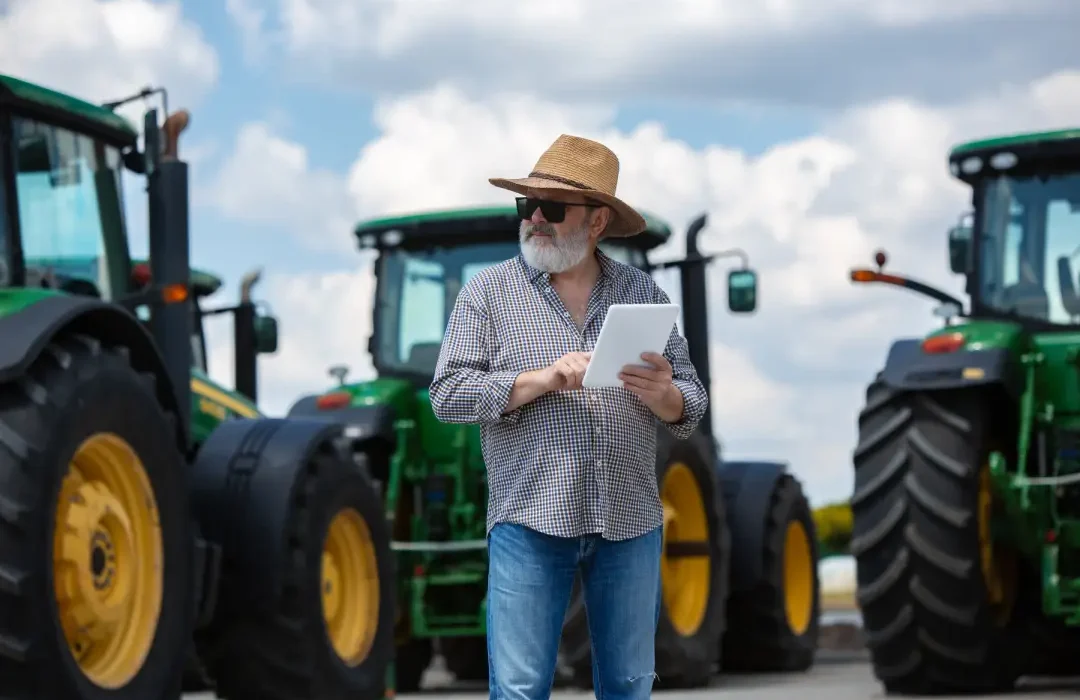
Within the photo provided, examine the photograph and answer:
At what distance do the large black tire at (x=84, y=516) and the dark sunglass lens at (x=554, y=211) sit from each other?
84.0 inches

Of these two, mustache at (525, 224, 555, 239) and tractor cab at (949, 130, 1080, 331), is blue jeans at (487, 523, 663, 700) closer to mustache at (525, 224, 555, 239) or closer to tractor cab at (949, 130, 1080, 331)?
mustache at (525, 224, 555, 239)

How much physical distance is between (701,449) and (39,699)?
20.7ft

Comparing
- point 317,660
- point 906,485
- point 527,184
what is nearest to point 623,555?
point 527,184

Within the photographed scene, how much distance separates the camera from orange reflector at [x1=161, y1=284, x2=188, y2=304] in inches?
305

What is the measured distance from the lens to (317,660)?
8.48 m

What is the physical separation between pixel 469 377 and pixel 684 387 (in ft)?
1.69

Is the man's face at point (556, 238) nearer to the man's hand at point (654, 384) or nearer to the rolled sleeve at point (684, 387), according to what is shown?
the rolled sleeve at point (684, 387)

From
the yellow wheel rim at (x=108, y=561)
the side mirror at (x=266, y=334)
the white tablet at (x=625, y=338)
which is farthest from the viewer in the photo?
the side mirror at (x=266, y=334)

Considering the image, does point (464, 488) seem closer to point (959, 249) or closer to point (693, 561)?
point (693, 561)

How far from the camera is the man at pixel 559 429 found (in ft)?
15.0

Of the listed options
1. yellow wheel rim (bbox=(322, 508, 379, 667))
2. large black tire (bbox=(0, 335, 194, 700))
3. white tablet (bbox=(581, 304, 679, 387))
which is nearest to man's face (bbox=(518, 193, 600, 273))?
white tablet (bbox=(581, 304, 679, 387))

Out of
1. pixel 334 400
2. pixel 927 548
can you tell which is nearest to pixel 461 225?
pixel 334 400

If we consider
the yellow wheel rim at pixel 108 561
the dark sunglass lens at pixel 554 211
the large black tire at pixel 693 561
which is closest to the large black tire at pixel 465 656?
the large black tire at pixel 693 561

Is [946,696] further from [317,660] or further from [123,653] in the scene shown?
[123,653]
